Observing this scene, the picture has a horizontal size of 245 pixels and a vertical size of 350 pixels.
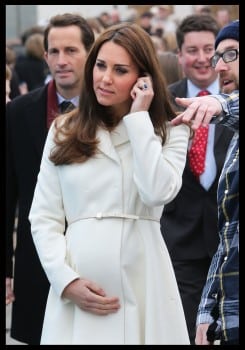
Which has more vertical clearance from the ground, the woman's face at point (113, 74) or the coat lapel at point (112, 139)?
the woman's face at point (113, 74)

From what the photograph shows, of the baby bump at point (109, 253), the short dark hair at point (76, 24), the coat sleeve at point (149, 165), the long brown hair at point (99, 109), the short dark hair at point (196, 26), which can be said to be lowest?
the baby bump at point (109, 253)

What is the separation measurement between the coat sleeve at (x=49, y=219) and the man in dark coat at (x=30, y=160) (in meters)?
1.45

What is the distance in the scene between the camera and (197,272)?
596 centimetres

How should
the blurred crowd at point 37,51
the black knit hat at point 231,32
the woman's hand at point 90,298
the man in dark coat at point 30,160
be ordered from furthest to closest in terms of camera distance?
the blurred crowd at point 37,51 → the man in dark coat at point 30,160 → the black knit hat at point 231,32 → the woman's hand at point 90,298

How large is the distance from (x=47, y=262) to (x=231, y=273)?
0.83 metres

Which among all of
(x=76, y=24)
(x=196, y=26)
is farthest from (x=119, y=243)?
(x=196, y=26)

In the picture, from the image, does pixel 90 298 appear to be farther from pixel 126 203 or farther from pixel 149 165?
pixel 149 165

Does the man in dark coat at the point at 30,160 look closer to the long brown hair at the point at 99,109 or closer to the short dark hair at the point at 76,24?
the short dark hair at the point at 76,24

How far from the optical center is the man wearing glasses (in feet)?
11.6

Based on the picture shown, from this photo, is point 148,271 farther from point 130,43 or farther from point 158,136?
point 130,43

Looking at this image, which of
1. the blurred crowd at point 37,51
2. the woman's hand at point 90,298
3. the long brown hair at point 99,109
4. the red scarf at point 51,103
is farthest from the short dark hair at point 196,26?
the woman's hand at point 90,298

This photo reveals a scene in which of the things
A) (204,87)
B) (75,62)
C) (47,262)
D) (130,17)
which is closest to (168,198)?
(47,262)

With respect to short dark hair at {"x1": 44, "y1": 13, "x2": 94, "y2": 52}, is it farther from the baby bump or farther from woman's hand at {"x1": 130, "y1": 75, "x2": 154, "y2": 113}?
the baby bump

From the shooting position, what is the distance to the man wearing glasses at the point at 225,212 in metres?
3.52
